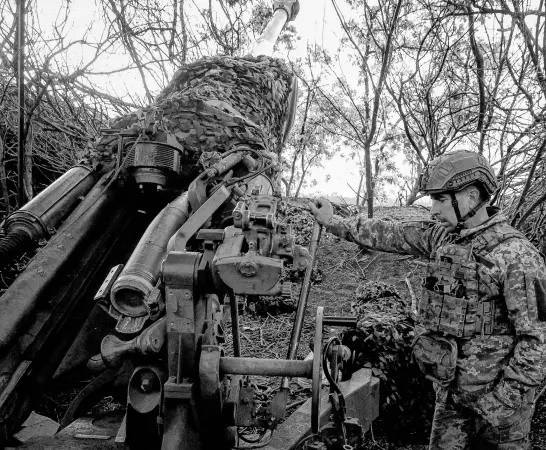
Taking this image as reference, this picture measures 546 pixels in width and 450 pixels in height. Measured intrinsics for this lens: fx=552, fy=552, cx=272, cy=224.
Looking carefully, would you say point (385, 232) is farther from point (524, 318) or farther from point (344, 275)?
point (344, 275)

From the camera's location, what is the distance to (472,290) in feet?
10.0

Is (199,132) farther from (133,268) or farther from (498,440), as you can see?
(498,440)

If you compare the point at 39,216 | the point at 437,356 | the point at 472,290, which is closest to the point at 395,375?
the point at 437,356

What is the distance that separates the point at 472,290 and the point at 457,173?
661mm

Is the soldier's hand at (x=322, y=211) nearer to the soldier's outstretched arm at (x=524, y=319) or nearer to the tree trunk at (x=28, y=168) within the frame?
the soldier's outstretched arm at (x=524, y=319)

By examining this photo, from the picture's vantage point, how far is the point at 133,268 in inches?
111

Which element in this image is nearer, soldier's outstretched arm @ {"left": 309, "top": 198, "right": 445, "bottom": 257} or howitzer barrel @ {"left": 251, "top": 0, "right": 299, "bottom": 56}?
soldier's outstretched arm @ {"left": 309, "top": 198, "right": 445, "bottom": 257}

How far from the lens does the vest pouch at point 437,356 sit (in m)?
3.12

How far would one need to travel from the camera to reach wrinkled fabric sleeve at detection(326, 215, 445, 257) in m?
3.61

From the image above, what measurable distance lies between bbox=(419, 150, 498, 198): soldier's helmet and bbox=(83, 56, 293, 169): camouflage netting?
4.87 feet

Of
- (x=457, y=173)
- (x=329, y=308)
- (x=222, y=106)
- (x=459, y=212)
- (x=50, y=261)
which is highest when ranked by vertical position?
(x=222, y=106)

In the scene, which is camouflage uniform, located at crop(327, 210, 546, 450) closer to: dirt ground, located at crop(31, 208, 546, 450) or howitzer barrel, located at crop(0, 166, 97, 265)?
dirt ground, located at crop(31, 208, 546, 450)

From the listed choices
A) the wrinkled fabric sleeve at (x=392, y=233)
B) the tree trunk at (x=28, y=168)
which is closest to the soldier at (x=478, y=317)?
the wrinkled fabric sleeve at (x=392, y=233)

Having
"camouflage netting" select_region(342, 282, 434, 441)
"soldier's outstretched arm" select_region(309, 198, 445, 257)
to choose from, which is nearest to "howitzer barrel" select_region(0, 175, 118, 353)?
"soldier's outstretched arm" select_region(309, 198, 445, 257)
